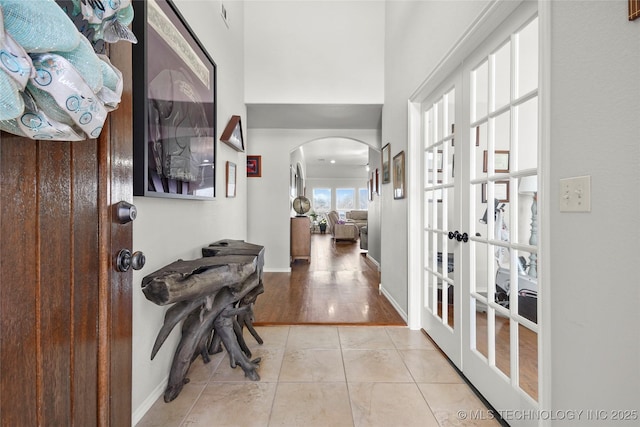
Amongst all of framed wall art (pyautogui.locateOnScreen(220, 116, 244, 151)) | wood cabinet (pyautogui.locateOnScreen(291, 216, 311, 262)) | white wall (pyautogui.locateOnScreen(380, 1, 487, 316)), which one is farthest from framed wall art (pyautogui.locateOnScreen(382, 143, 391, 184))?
wood cabinet (pyautogui.locateOnScreen(291, 216, 311, 262))

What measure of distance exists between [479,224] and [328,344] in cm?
134

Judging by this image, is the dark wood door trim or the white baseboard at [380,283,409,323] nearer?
the dark wood door trim

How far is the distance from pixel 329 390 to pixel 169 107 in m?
1.78

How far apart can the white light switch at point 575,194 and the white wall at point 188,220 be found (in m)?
1.70

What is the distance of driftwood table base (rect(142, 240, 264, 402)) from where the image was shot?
52.9 inches

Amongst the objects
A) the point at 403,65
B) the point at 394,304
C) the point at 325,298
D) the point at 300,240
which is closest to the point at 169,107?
the point at 403,65

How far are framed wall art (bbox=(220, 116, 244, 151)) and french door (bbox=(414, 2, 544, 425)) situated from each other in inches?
69.8

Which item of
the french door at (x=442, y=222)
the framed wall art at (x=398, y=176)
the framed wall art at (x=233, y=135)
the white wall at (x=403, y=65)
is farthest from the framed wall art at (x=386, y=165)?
the framed wall art at (x=233, y=135)

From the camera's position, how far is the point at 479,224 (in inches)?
69.8

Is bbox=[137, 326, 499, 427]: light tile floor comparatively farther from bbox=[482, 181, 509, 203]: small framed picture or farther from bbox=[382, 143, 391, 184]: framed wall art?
bbox=[382, 143, 391, 184]: framed wall art

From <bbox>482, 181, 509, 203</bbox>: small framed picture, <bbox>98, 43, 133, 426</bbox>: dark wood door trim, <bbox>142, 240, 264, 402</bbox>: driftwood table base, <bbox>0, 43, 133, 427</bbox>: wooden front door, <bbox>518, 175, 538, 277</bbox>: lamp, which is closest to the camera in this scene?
<bbox>0, 43, 133, 427</bbox>: wooden front door

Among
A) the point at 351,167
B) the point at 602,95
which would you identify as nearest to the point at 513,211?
the point at 602,95

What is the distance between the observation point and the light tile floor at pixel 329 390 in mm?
1430

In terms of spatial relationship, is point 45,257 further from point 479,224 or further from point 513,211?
point 479,224
